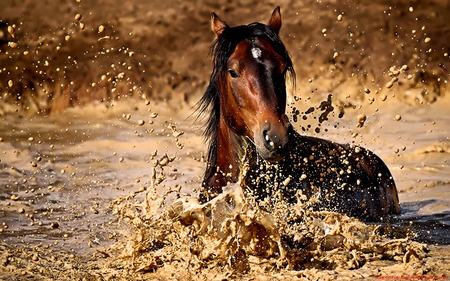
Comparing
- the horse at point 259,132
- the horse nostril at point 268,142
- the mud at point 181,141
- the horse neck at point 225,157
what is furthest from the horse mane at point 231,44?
the horse nostril at point 268,142

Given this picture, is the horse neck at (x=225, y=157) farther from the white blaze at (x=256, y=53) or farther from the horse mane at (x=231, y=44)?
the white blaze at (x=256, y=53)

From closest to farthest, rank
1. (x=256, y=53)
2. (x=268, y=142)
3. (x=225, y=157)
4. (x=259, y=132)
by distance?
1. (x=268, y=142)
2. (x=259, y=132)
3. (x=256, y=53)
4. (x=225, y=157)

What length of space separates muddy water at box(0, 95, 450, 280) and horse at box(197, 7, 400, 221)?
323mm

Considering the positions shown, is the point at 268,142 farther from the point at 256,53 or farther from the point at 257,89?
the point at 256,53

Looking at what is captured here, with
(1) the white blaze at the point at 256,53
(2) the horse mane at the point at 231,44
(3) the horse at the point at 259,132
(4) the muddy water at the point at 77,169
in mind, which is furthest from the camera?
(4) the muddy water at the point at 77,169

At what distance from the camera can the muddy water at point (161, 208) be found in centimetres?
420

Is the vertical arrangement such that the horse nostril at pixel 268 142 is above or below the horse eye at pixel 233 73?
below

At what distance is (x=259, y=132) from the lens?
4.34 meters

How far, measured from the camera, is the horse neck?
479cm

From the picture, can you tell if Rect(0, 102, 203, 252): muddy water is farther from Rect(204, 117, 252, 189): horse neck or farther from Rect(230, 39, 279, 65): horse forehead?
Rect(230, 39, 279, 65): horse forehead

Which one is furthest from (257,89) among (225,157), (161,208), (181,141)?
(181,141)

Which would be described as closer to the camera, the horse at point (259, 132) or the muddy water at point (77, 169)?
the horse at point (259, 132)

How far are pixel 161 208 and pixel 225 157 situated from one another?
168 cm

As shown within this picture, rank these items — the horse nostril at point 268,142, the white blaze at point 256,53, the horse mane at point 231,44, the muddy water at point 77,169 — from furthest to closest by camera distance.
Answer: the muddy water at point 77,169 → the horse mane at point 231,44 → the white blaze at point 256,53 → the horse nostril at point 268,142
